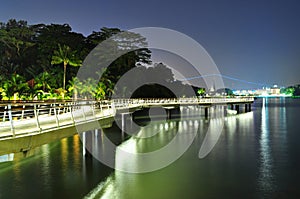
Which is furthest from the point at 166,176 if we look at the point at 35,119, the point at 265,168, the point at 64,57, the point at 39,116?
the point at 64,57

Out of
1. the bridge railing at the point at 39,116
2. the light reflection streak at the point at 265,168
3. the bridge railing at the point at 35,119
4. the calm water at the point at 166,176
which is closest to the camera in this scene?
the bridge railing at the point at 35,119

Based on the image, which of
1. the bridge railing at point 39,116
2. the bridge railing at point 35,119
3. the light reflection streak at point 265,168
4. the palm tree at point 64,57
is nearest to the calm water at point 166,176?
the light reflection streak at point 265,168

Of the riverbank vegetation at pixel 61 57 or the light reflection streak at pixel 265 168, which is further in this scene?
the riverbank vegetation at pixel 61 57

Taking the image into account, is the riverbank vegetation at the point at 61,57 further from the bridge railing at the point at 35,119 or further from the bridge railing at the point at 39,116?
A: the bridge railing at the point at 35,119

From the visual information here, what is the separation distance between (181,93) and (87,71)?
125 feet

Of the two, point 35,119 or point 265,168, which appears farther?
point 265,168

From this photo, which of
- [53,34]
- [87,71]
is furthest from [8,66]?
[87,71]

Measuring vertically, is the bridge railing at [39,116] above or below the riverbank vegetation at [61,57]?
below

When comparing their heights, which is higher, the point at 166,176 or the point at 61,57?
the point at 61,57

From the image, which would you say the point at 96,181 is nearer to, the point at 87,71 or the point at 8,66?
the point at 87,71

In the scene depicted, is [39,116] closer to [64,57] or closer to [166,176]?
[166,176]

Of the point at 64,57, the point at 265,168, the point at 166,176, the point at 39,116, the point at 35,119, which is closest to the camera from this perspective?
the point at 35,119

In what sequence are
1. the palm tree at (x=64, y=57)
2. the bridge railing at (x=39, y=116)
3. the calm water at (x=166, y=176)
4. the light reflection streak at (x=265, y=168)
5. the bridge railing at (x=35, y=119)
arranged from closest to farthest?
1. the bridge railing at (x=35, y=119)
2. the bridge railing at (x=39, y=116)
3. the calm water at (x=166, y=176)
4. the light reflection streak at (x=265, y=168)
5. the palm tree at (x=64, y=57)

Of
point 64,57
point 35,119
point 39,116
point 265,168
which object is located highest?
point 64,57
